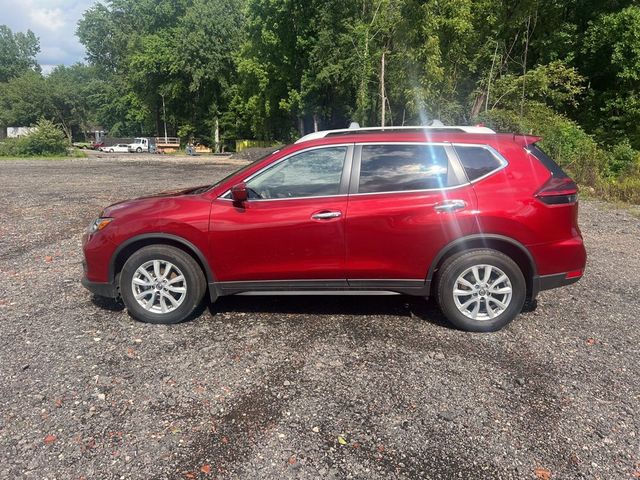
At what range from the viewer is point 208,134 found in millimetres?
60969

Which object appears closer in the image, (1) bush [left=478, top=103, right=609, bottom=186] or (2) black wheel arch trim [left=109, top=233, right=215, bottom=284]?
(2) black wheel arch trim [left=109, top=233, right=215, bottom=284]

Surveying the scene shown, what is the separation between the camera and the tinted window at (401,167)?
13.7ft

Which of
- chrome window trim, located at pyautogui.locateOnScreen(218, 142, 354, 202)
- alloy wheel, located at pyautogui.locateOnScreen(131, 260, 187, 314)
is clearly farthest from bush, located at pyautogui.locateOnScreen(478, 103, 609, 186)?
alloy wheel, located at pyautogui.locateOnScreen(131, 260, 187, 314)

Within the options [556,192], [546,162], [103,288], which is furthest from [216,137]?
[556,192]

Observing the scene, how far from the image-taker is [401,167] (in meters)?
4.23

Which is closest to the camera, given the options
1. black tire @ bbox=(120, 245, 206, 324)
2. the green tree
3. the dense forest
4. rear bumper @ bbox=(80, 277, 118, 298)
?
black tire @ bbox=(120, 245, 206, 324)

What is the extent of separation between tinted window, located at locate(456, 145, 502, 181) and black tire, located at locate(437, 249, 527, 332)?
2.26 ft

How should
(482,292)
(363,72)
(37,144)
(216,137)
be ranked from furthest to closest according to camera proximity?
(216,137), (37,144), (363,72), (482,292)

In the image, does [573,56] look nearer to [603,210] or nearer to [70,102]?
[603,210]

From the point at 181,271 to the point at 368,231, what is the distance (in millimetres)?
1733

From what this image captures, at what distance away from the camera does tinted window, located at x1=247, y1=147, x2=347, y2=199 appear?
4.27 meters

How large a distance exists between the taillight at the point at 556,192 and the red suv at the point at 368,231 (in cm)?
1

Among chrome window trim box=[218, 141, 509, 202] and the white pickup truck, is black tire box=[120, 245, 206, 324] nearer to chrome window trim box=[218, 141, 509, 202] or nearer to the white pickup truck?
chrome window trim box=[218, 141, 509, 202]

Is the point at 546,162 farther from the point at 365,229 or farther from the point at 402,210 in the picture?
the point at 365,229
